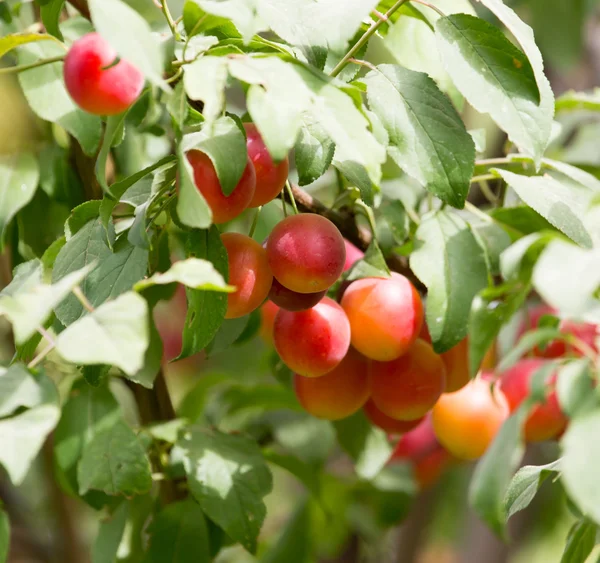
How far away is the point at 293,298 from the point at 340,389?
0.35ft

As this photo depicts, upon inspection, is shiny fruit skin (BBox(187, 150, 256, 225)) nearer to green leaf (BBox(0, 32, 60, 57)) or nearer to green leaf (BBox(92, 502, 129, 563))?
green leaf (BBox(0, 32, 60, 57))

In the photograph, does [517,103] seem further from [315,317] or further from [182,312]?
[182,312]

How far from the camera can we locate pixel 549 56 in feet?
3.99

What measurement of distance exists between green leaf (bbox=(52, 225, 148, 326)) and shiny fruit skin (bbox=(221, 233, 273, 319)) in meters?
0.05

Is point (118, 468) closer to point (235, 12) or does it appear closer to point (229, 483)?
point (229, 483)

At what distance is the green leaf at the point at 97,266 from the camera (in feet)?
1.53

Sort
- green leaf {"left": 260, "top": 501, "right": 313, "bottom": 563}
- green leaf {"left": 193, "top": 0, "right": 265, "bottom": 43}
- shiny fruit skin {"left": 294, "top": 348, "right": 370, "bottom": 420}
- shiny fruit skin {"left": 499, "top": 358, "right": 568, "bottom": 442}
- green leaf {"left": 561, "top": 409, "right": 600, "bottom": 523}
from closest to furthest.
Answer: green leaf {"left": 561, "top": 409, "right": 600, "bottom": 523}, green leaf {"left": 193, "top": 0, "right": 265, "bottom": 43}, shiny fruit skin {"left": 294, "top": 348, "right": 370, "bottom": 420}, shiny fruit skin {"left": 499, "top": 358, "right": 568, "bottom": 442}, green leaf {"left": 260, "top": 501, "right": 313, "bottom": 563}

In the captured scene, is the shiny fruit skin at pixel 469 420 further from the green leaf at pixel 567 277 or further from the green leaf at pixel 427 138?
the green leaf at pixel 567 277

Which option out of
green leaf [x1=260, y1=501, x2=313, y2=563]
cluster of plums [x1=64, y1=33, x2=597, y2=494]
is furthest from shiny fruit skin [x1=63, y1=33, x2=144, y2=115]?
green leaf [x1=260, y1=501, x2=313, y2=563]

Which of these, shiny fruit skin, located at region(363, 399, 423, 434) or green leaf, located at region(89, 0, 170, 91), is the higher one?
green leaf, located at region(89, 0, 170, 91)

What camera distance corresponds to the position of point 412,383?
0.57 metres

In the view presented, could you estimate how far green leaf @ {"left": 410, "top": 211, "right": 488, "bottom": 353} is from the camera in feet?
1.69

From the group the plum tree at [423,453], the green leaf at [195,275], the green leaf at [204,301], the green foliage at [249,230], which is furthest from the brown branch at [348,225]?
the plum tree at [423,453]

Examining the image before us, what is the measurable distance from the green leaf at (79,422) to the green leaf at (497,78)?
35 centimetres
